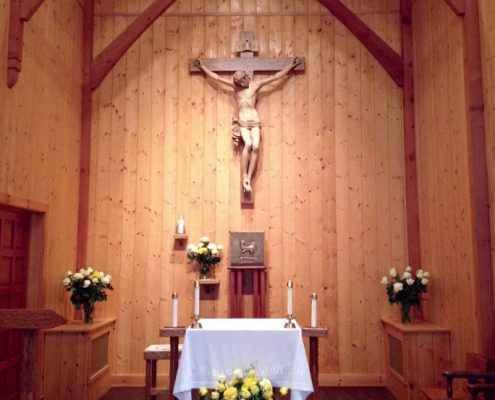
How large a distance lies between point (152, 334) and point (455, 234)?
281cm

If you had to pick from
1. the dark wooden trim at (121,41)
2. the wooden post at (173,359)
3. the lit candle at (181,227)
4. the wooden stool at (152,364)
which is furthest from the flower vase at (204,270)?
the dark wooden trim at (121,41)

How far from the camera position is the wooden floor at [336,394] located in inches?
170

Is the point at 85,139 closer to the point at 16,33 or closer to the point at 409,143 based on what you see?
the point at 16,33

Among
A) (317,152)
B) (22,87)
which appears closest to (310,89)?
(317,152)

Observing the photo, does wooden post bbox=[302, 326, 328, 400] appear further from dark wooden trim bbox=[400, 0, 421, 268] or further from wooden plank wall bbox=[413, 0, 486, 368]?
dark wooden trim bbox=[400, 0, 421, 268]

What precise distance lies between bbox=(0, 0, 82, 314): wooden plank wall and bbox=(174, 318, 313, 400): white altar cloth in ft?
5.31

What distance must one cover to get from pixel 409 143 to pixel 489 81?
1447 mm

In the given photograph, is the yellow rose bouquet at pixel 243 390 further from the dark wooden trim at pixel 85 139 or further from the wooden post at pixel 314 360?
the dark wooden trim at pixel 85 139

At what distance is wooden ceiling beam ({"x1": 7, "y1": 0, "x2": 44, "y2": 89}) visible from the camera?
11.7 feet

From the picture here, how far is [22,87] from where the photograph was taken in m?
3.78

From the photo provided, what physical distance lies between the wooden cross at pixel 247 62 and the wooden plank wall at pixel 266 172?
0.15 m

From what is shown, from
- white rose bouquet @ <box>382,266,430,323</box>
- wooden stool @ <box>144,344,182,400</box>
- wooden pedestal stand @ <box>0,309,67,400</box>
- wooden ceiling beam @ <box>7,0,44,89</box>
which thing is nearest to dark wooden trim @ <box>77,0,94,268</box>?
wooden ceiling beam @ <box>7,0,44,89</box>

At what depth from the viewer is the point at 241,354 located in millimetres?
3150

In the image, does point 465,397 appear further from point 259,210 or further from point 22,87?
point 22,87
